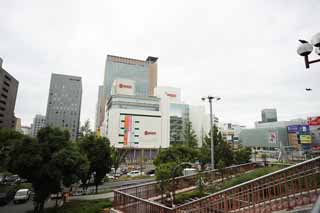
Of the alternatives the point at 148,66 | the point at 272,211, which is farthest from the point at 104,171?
the point at 148,66

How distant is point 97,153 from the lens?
64.6ft

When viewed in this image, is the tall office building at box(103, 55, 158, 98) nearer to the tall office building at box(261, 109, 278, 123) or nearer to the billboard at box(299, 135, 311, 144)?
the tall office building at box(261, 109, 278, 123)

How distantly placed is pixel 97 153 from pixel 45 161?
7699 mm

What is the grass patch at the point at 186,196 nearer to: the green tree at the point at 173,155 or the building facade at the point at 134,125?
the green tree at the point at 173,155

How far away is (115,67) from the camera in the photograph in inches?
4213

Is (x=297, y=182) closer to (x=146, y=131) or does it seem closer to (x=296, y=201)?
(x=296, y=201)

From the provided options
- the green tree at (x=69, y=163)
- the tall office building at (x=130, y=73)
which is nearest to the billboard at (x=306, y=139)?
the green tree at (x=69, y=163)

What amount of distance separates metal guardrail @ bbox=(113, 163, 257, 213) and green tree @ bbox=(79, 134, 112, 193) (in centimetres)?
1058

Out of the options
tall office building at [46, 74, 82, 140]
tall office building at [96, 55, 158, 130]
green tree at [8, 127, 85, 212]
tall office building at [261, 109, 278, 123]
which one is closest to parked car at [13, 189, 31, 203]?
green tree at [8, 127, 85, 212]

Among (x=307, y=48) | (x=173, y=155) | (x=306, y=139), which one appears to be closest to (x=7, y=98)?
(x=173, y=155)

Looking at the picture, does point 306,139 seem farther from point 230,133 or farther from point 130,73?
point 130,73

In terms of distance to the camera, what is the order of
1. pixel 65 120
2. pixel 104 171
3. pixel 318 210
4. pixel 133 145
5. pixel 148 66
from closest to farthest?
pixel 318 210
pixel 104 171
pixel 133 145
pixel 65 120
pixel 148 66

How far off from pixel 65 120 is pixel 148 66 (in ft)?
185

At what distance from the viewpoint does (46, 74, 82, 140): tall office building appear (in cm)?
10406
